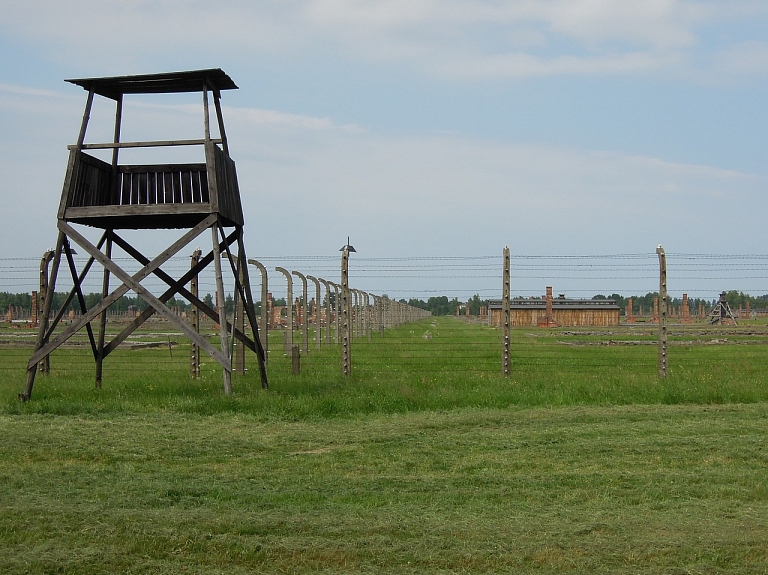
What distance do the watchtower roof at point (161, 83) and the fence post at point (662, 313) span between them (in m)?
7.59

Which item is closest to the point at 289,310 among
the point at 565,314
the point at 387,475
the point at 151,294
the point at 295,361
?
the point at 295,361

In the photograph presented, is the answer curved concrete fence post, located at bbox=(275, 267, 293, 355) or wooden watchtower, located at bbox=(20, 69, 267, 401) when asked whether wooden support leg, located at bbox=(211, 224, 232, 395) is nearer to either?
wooden watchtower, located at bbox=(20, 69, 267, 401)

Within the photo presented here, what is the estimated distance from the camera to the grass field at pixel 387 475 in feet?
16.9

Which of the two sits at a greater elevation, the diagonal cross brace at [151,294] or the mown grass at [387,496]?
the diagonal cross brace at [151,294]

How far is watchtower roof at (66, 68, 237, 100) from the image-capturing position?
41.5 feet

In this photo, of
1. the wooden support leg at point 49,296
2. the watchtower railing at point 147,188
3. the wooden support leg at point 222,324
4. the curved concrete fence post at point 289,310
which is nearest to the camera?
the wooden support leg at point 222,324

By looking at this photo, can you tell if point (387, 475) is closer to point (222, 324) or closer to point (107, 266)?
point (222, 324)

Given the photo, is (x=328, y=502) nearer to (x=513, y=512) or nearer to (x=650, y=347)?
(x=513, y=512)

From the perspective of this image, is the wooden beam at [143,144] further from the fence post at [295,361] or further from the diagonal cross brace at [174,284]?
the fence post at [295,361]

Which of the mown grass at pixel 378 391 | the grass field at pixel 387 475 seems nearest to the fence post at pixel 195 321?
the mown grass at pixel 378 391

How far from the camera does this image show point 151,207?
12531 millimetres

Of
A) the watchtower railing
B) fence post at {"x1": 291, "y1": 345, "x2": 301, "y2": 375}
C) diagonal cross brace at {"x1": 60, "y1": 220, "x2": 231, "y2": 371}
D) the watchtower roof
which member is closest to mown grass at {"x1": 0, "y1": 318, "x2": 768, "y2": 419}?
fence post at {"x1": 291, "y1": 345, "x2": 301, "y2": 375}

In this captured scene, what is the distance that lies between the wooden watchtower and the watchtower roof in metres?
0.01

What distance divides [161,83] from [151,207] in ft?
6.37
